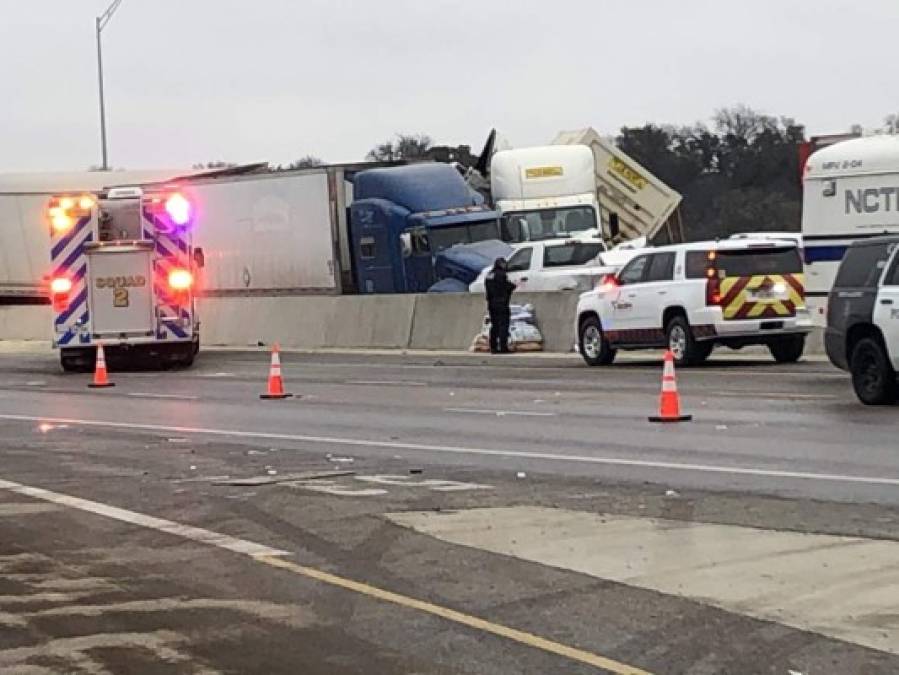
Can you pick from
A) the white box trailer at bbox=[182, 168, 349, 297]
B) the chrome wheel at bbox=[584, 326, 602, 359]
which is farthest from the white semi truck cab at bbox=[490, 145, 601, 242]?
the chrome wheel at bbox=[584, 326, 602, 359]

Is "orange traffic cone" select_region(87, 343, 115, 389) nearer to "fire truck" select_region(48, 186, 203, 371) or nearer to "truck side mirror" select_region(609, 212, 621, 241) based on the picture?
"fire truck" select_region(48, 186, 203, 371)

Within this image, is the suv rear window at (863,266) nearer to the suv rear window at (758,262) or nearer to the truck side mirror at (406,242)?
the suv rear window at (758,262)

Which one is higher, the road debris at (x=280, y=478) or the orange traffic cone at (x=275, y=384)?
the orange traffic cone at (x=275, y=384)

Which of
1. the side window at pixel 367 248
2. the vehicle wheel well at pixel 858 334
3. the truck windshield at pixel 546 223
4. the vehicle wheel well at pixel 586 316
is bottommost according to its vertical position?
the vehicle wheel well at pixel 858 334

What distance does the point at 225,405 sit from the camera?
21172mm

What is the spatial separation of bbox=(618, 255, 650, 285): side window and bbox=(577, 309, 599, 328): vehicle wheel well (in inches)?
33.9

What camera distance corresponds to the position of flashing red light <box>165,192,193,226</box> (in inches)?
1164

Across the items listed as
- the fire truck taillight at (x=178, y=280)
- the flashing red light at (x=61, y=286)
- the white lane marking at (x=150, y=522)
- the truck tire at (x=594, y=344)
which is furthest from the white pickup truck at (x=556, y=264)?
the white lane marking at (x=150, y=522)

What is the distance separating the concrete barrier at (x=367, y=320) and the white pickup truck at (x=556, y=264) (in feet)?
3.03

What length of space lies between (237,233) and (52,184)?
6.05m

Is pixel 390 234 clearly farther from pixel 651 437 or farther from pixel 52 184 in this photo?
pixel 651 437

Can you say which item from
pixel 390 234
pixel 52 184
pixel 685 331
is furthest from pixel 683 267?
pixel 52 184

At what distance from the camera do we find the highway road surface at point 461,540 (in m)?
7.25

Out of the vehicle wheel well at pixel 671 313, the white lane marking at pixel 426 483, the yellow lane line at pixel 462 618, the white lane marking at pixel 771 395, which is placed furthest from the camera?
the vehicle wheel well at pixel 671 313
